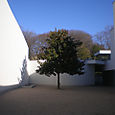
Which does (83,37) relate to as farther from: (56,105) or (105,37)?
(56,105)

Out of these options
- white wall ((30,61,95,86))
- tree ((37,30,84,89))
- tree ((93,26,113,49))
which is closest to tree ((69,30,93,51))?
tree ((93,26,113,49))

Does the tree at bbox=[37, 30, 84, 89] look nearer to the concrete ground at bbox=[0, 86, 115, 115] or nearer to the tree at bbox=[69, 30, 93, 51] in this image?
the concrete ground at bbox=[0, 86, 115, 115]

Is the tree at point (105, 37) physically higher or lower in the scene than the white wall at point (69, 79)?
higher

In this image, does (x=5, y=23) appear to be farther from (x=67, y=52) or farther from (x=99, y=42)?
(x=99, y=42)

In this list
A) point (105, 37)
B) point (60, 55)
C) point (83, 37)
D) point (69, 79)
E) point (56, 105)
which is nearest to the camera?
point (56, 105)

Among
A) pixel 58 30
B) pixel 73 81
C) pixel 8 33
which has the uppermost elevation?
pixel 58 30

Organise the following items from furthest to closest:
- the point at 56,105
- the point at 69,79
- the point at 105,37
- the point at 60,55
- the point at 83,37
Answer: the point at 83,37 < the point at 105,37 < the point at 69,79 < the point at 60,55 < the point at 56,105

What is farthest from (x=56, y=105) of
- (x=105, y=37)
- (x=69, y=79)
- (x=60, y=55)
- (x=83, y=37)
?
(x=83, y=37)

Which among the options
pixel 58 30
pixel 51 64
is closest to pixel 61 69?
pixel 51 64

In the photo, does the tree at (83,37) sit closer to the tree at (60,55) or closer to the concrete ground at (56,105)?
the tree at (60,55)

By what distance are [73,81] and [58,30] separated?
24.4ft

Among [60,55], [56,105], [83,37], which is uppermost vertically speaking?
[83,37]

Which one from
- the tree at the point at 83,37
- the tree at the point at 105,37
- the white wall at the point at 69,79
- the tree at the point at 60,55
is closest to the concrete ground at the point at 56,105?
the tree at the point at 60,55

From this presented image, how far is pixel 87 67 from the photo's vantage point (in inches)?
688
